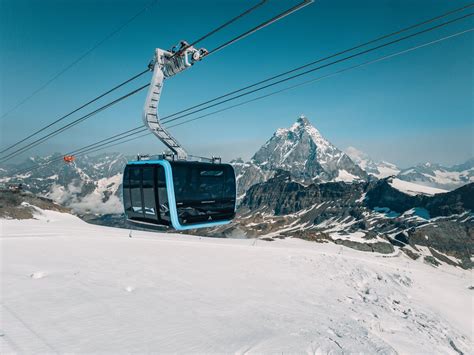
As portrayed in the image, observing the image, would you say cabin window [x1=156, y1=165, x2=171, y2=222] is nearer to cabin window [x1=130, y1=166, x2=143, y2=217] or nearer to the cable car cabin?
the cable car cabin

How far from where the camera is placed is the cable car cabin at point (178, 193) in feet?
38.2

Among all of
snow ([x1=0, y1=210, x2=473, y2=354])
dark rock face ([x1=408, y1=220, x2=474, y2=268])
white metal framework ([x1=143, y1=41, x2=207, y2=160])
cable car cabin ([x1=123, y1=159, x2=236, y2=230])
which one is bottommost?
dark rock face ([x1=408, y1=220, x2=474, y2=268])

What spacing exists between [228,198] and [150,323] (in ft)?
22.7

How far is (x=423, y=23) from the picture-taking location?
8438 mm

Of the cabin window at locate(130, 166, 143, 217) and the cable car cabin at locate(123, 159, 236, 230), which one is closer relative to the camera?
the cable car cabin at locate(123, 159, 236, 230)

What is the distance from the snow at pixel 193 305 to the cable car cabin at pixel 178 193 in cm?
305

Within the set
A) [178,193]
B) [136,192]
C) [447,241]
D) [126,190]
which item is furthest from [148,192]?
[447,241]

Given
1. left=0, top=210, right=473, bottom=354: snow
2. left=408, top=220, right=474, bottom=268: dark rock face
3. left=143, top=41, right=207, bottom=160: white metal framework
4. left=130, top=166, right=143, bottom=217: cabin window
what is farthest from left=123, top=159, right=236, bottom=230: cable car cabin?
left=408, top=220, right=474, bottom=268: dark rock face

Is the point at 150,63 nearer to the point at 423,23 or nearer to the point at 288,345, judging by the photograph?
the point at 423,23

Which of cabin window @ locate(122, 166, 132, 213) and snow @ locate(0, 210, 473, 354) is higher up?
cabin window @ locate(122, 166, 132, 213)

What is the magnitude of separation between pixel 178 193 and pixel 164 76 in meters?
4.95

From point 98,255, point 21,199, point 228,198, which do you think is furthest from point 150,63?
point 21,199

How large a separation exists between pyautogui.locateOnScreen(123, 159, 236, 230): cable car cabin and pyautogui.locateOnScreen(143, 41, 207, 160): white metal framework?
1025mm

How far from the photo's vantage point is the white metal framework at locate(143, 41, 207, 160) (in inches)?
425
